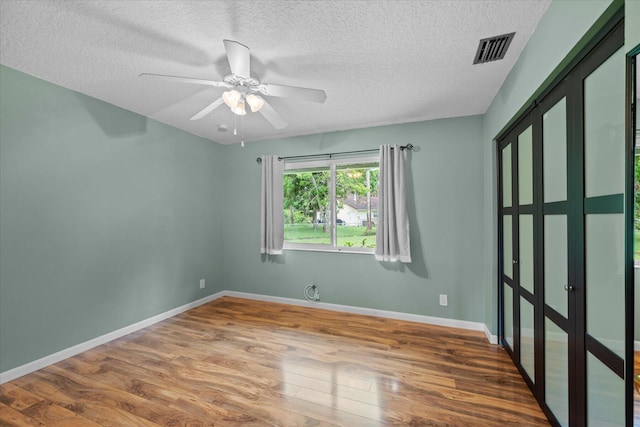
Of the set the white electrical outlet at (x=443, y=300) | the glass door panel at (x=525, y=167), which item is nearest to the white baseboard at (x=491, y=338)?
the white electrical outlet at (x=443, y=300)

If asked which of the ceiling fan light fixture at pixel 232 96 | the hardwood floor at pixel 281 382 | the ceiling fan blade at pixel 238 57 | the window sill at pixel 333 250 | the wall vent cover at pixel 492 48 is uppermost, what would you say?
the wall vent cover at pixel 492 48

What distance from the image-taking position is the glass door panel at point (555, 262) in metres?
1.47

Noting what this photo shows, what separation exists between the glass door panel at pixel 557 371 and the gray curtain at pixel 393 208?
64.7 inches

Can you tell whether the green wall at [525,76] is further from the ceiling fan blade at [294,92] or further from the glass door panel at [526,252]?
the ceiling fan blade at [294,92]

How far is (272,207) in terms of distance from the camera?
395cm

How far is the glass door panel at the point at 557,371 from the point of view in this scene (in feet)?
4.81

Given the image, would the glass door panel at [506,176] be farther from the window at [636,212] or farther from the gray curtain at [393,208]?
the window at [636,212]

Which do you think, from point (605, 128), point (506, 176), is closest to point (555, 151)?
point (605, 128)

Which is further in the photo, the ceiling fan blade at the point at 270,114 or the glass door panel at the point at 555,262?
the ceiling fan blade at the point at 270,114

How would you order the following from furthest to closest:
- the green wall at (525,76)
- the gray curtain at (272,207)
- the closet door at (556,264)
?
1. the gray curtain at (272,207)
2. the closet door at (556,264)
3. the green wall at (525,76)

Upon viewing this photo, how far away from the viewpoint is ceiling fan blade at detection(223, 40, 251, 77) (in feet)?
4.97

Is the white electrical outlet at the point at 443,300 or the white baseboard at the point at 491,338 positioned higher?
the white electrical outlet at the point at 443,300

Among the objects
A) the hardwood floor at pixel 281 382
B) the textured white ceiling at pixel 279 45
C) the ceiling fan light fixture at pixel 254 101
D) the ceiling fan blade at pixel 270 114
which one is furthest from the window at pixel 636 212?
the ceiling fan blade at pixel 270 114

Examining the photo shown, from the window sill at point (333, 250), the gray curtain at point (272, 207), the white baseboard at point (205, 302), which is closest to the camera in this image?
the white baseboard at point (205, 302)
